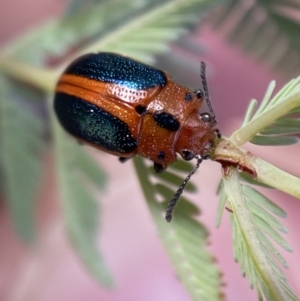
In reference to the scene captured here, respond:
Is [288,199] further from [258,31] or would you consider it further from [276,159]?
[258,31]

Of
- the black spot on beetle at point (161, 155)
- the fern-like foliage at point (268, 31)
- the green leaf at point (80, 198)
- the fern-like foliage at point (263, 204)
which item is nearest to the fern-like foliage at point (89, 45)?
the green leaf at point (80, 198)

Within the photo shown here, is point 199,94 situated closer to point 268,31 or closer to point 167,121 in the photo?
point 167,121

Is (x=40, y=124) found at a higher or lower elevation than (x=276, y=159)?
lower

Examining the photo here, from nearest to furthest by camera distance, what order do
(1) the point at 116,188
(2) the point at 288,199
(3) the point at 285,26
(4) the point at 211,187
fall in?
(3) the point at 285,26 → (2) the point at 288,199 → (4) the point at 211,187 → (1) the point at 116,188

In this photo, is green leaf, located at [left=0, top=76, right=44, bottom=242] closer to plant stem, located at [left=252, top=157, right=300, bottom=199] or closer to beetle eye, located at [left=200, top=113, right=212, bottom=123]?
beetle eye, located at [left=200, top=113, right=212, bottom=123]

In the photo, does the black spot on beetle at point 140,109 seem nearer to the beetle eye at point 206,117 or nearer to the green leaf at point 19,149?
the beetle eye at point 206,117

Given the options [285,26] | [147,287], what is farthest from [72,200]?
[147,287]
